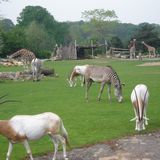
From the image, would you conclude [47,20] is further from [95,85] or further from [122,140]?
[122,140]

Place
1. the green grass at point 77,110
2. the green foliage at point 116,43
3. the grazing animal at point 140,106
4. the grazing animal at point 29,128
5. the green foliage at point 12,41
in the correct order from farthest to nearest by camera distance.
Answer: the green foliage at point 116,43 → the green foliage at point 12,41 → the grazing animal at point 140,106 → the green grass at point 77,110 → the grazing animal at point 29,128

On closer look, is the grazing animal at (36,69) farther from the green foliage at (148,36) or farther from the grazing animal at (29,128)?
the green foliage at (148,36)

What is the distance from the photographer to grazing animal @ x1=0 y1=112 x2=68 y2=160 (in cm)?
923

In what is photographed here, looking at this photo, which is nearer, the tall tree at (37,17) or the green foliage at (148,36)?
the green foliage at (148,36)

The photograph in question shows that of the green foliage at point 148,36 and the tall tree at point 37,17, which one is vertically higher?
the tall tree at point 37,17

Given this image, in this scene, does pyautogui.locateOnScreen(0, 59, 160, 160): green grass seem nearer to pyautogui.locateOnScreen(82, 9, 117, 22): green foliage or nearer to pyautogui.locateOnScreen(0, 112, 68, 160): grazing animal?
pyautogui.locateOnScreen(0, 112, 68, 160): grazing animal

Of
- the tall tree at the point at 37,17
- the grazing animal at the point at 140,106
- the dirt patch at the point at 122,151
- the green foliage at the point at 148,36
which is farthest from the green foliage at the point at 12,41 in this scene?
the dirt patch at the point at 122,151

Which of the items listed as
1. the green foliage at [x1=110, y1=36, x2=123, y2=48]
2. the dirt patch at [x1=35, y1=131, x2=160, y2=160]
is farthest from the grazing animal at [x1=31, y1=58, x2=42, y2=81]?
the green foliage at [x1=110, y1=36, x2=123, y2=48]

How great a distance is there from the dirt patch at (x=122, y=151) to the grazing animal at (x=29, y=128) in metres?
0.89

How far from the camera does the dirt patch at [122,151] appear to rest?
10.1 meters

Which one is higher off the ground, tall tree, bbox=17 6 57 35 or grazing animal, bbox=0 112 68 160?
tall tree, bbox=17 6 57 35

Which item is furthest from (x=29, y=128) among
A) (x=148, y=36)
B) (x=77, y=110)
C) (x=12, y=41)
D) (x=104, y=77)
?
(x=148, y=36)

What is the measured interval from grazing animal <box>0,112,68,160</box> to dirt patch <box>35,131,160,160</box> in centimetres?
89

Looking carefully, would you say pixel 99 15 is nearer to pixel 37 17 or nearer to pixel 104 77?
pixel 37 17
